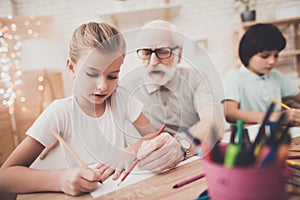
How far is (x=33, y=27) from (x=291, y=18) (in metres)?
1.31

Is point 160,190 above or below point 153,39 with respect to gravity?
below

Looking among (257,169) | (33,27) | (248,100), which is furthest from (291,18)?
(257,169)

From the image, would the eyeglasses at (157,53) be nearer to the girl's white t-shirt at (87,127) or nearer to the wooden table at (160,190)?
the girl's white t-shirt at (87,127)

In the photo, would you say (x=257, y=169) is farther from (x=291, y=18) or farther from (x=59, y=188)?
(x=291, y=18)

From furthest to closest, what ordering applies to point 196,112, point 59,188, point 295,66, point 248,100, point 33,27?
1. point 295,66
2. point 248,100
3. point 33,27
4. point 196,112
5. point 59,188

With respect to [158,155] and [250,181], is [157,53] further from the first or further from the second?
[250,181]

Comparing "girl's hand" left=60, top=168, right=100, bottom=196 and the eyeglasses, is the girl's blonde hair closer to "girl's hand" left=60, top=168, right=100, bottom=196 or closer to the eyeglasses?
the eyeglasses

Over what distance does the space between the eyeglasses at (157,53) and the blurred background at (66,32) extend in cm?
3

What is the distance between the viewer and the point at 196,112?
93 cm

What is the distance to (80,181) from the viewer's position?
483 millimetres

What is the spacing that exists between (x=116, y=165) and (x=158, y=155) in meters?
0.11

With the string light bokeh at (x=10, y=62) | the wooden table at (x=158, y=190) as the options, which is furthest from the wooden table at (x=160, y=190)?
the string light bokeh at (x=10, y=62)

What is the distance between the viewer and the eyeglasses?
2.34ft

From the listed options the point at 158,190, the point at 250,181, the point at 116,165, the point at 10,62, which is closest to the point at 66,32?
the point at 10,62
